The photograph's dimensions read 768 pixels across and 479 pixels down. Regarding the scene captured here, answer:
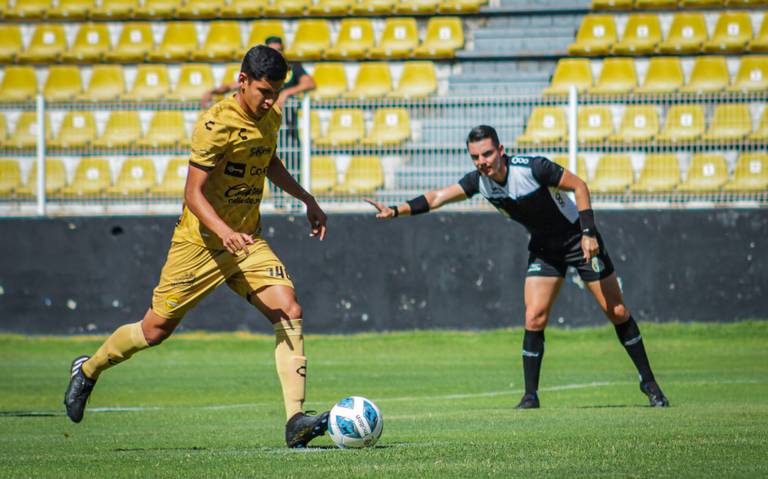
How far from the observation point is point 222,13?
24.2 metres

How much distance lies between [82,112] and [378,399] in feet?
31.5

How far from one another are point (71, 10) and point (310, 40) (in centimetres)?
500

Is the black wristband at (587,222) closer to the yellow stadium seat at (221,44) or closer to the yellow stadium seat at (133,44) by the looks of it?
the yellow stadium seat at (221,44)

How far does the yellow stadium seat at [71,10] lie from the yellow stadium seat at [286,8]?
3570 mm

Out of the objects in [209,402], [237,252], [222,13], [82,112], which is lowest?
[209,402]

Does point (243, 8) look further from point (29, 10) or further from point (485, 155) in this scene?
point (485, 155)

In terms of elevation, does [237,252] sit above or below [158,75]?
below

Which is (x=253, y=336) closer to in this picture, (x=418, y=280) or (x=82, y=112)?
(x=418, y=280)

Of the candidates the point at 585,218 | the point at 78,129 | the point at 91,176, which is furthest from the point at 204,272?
the point at 78,129

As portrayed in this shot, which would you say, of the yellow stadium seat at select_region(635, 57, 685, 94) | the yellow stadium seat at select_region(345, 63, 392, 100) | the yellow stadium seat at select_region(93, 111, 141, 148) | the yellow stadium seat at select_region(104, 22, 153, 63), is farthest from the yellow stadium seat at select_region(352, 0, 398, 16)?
the yellow stadium seat at select_region(93, 111, 141, 148)

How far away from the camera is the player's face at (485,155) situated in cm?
1048

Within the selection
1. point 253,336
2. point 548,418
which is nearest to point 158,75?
point 253,336

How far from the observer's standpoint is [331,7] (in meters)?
23.5

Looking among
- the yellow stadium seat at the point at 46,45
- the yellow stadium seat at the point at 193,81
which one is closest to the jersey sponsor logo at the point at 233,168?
the yellow stadium seat at the point at 193,81
